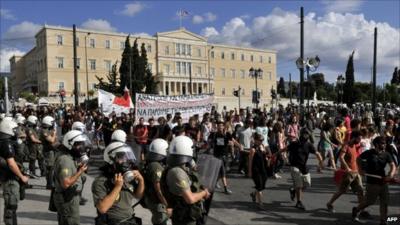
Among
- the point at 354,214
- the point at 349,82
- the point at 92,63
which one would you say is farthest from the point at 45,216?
the point at 92,63

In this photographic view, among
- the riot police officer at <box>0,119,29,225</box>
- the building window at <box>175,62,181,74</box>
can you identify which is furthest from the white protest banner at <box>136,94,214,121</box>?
the building window at <box>175,62,181,74</box>

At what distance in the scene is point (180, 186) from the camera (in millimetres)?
4133

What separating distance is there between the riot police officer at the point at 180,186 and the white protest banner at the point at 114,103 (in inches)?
558

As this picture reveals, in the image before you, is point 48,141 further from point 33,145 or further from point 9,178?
point 9,178

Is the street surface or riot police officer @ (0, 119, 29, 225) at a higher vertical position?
riot police officer @ (0, 119, 29, 225)

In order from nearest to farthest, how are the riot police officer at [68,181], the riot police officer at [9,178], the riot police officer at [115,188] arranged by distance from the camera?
the riot police officer at [115,188] → the riot police officer at [68,181] → the riot police officer at [9,178]

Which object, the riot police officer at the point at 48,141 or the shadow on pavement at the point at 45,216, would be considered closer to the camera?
the shadow on pavement at the point at 45,216

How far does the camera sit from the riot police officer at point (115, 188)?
3906 mm

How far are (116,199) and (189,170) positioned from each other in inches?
30.8

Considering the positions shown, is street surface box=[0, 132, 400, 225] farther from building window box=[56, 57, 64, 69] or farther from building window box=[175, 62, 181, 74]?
building window box=[175, 62, 181, 74]

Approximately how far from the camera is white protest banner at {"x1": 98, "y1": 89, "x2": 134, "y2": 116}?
722 inches

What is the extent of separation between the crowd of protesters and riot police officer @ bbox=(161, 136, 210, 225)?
10.5ft

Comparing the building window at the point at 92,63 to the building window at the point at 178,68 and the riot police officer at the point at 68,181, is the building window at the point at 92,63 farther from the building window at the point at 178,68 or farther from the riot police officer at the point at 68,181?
the riot police officer at the point at 68,181

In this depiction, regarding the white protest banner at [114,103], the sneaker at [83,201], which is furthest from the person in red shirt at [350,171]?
the white protest banner at [114,103]
